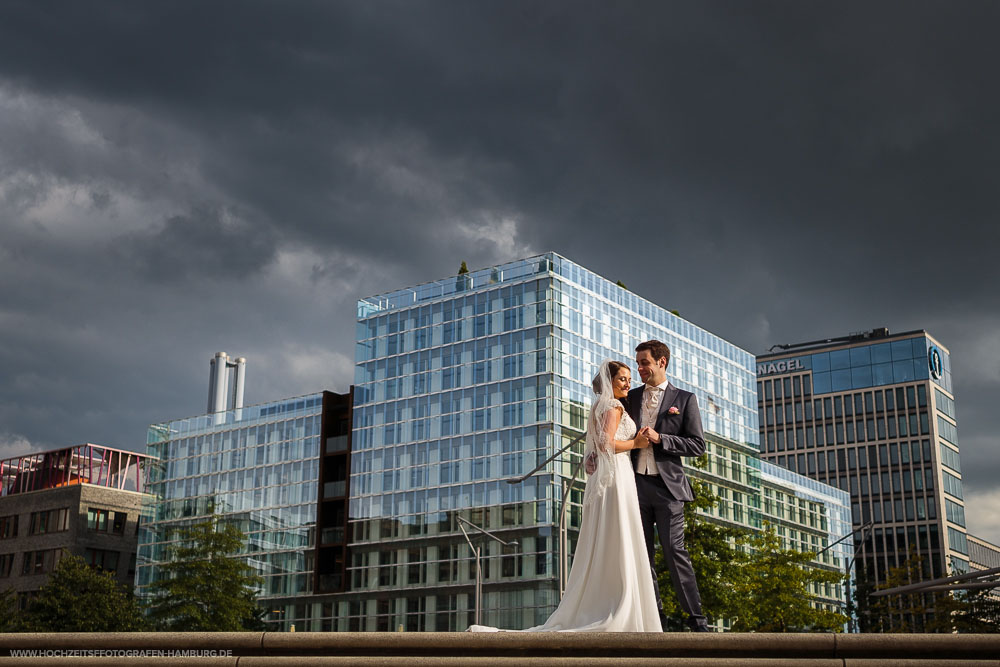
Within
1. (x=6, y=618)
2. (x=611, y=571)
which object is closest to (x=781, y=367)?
(x=6, y=618)

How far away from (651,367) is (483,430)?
175 feet

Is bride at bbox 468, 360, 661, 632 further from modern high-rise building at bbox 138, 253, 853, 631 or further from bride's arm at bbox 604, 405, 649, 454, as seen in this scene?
modern high-rise building at bbox 138, 253, 853, 631

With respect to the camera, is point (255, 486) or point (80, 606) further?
point (255, 486)

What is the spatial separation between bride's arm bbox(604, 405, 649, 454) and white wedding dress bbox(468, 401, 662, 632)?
0.33ft

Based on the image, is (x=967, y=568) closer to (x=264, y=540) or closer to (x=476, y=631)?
(x=264, y=540)

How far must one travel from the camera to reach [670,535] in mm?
9578

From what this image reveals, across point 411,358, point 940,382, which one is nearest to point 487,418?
point 411,358

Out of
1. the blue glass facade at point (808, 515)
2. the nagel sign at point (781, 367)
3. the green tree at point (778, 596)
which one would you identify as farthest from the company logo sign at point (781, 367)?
the green tree at point (778, 596)

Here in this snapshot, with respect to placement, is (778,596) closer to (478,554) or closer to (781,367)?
→ (478,554)

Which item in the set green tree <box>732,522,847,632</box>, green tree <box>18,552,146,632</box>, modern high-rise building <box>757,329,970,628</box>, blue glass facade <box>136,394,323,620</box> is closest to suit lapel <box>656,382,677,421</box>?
green tree <box>732,522,847,632</box>

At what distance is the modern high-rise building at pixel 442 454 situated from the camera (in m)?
60.9

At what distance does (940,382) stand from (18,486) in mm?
97393

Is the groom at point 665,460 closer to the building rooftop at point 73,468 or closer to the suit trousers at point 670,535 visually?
the suit trousers at point 670,535

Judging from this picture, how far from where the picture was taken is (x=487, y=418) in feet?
207
